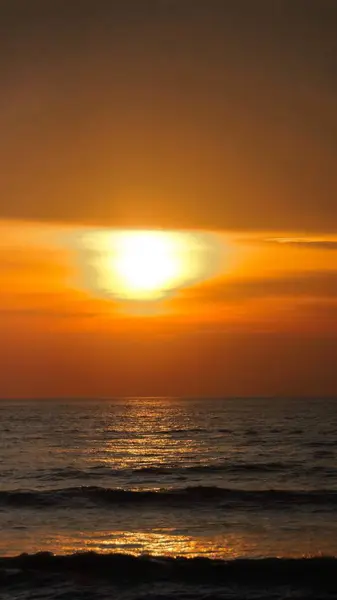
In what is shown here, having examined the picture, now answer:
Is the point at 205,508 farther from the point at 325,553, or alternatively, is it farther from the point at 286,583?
the point at 286,583

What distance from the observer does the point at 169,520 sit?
28.0 meters

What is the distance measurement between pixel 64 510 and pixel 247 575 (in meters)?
11.1

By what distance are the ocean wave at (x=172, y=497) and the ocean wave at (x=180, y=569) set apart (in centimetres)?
926

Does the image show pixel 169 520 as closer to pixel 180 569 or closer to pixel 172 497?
pixel 172 497

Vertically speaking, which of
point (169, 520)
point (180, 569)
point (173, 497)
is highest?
point (173, 497)

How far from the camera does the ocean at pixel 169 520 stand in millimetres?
19875

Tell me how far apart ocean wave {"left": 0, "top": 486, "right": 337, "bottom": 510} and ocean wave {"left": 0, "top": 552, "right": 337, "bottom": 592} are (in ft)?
30.4

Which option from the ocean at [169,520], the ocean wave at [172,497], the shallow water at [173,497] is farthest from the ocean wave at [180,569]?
the ocean wave at [172,497]

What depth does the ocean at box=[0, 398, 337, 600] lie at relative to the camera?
782 inches

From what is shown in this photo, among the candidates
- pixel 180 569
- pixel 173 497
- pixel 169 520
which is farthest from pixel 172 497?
pixel 180 569

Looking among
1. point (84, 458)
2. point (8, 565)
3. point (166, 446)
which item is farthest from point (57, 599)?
point (166, 446)

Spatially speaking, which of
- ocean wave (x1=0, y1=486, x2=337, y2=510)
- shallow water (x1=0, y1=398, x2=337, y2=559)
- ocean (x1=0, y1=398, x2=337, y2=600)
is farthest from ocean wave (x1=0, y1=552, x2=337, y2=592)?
ocean wave (x1=0, y1=486, x2=337, y2=510)

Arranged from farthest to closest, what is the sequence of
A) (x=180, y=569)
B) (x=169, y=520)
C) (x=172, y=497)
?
(x=172, y=497), (x=169, y=520), (x=180, y=569)

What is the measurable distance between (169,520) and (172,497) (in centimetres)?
478
